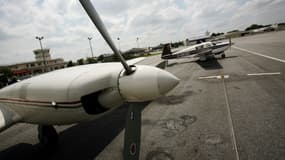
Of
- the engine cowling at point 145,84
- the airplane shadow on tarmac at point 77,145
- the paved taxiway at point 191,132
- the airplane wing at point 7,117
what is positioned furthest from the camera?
the airplane shadow on tarmac at point 77,145

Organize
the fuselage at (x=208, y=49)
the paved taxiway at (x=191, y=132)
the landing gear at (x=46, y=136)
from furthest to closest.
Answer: the fuselage at (x=208, y=49), the landing gear at (x=46, y=136), the paved taxiway at (x=191, y=132)

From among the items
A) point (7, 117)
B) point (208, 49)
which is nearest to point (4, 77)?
point (7, 117)

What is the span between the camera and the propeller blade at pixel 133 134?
2598 mm

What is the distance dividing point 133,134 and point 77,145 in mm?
2335

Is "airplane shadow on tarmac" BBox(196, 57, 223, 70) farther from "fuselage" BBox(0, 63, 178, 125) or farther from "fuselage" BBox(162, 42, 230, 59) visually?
"fuselage" BBox(0, 63, 178, 125)

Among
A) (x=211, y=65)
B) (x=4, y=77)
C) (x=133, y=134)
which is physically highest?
(x=4, y=77)

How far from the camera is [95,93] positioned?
281 cm

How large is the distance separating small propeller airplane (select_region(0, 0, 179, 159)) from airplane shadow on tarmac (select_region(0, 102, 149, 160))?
2.99ft

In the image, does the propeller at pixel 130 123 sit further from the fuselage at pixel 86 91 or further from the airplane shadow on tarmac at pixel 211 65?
the airplane shadow on tarmac at pixel 211 65

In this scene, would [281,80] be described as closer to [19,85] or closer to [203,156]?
[203,156]

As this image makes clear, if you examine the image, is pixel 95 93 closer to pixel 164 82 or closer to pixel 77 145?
pixel 164 82

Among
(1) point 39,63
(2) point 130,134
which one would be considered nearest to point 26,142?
(2) point 130,134

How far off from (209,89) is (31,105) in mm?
7156

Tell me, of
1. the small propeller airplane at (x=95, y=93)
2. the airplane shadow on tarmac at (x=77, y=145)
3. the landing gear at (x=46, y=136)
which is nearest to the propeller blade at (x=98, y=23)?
the small propeller airplane at (x=95, y=93)
